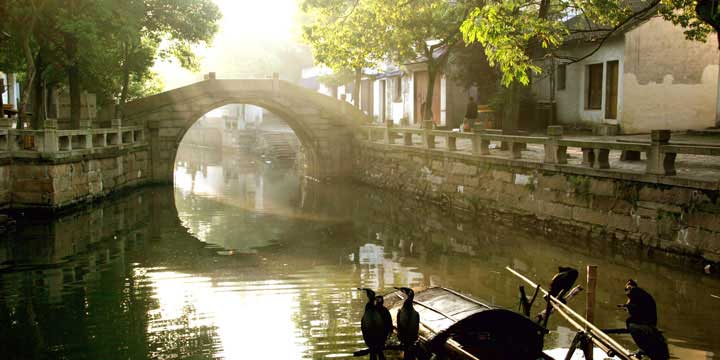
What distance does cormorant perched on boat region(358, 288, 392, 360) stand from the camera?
23.5 ft

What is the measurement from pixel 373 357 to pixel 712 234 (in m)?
7.49

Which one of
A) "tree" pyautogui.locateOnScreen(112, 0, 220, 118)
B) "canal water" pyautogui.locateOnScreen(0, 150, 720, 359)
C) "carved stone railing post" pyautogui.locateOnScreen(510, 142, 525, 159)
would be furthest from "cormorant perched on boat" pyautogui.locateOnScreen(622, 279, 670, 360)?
"tree" pyautogui.locateOnScreen(112, 0, 220, 118)

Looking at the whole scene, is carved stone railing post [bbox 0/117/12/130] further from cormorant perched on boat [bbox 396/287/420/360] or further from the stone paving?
cormorant perched on boat [bbox 396/287/420/360]

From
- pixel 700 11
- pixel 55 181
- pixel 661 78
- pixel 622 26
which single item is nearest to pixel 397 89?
pixel 661 78

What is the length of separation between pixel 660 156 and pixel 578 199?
2.48 metres

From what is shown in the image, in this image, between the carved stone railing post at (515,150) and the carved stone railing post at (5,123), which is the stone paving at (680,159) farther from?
the carved stone railing post at (5,123)

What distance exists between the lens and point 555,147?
53.2 feet

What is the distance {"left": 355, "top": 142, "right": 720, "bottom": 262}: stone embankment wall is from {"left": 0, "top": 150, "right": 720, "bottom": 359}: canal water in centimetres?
39

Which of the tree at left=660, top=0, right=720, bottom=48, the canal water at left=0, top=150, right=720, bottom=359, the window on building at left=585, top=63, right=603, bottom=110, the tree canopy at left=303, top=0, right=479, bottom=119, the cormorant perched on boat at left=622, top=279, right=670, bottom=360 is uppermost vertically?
the tree canopy at left=303, top=0, right=479, bottom=119

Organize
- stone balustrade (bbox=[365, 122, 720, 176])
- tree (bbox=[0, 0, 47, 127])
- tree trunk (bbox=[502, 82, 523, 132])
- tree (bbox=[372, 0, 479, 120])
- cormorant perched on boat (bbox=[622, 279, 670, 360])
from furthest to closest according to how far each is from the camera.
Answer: tree (bbox=[372, 0, 479, 120]), tree trunk (bbox=[502, 82, 523, 132]), tree (bbox=[0, 0, 47, 127]), stone balustrade (bbox=[365, 122, 720, 176]), cormorant perched on boat (bbox=[622, 279, 670, 360])

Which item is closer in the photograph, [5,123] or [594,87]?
[5,123]

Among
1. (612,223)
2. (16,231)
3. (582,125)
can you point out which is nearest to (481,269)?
(612,223)

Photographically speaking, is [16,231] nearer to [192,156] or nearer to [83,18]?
[83,18]

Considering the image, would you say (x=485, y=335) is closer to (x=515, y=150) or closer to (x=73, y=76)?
(x=515, y=150)
